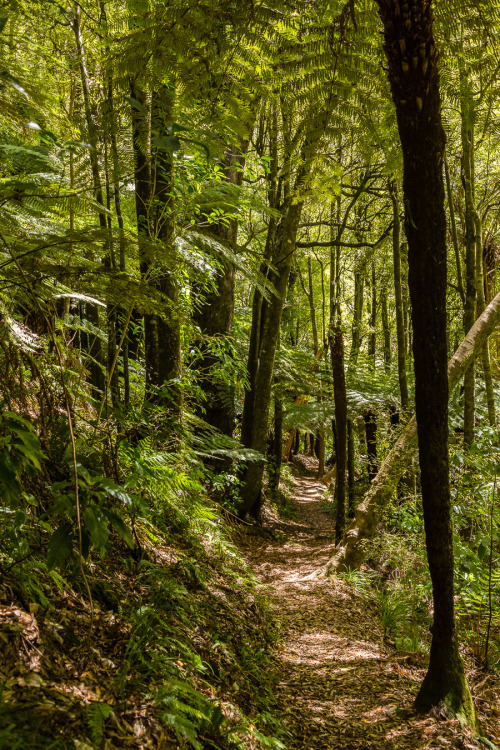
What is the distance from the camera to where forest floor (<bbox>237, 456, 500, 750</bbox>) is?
280 cm

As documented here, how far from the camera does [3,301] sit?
9.57 feet

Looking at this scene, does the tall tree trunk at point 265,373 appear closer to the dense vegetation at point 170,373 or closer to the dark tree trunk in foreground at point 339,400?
the dark tree trunk in foreground at point 339,400

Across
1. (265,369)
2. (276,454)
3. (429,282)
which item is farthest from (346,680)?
(276,454)

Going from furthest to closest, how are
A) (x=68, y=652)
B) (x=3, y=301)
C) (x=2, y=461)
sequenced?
1. (x=3, y=301)
2. (x=68, y=652)
3. (x=2, y=461)

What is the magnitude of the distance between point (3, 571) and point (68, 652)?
48 centimetres

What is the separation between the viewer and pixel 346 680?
3.67 m

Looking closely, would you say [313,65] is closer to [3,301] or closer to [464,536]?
[3,301]

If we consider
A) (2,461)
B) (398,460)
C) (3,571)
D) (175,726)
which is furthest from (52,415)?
(398,460)

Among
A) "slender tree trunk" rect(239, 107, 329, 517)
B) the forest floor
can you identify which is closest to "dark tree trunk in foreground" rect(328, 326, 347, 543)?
the forest floor

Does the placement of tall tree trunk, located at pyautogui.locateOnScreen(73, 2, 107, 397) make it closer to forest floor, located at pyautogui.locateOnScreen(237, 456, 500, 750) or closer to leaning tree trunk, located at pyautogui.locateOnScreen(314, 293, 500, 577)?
forest floor, located at pyautogui.locateOnScreen(237, 456, 500, 750)

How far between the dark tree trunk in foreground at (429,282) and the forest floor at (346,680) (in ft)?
0.76

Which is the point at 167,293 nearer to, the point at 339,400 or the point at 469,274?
the point at 339,400

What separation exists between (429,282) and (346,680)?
3.17 metres

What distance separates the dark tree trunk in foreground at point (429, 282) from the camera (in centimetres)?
220
